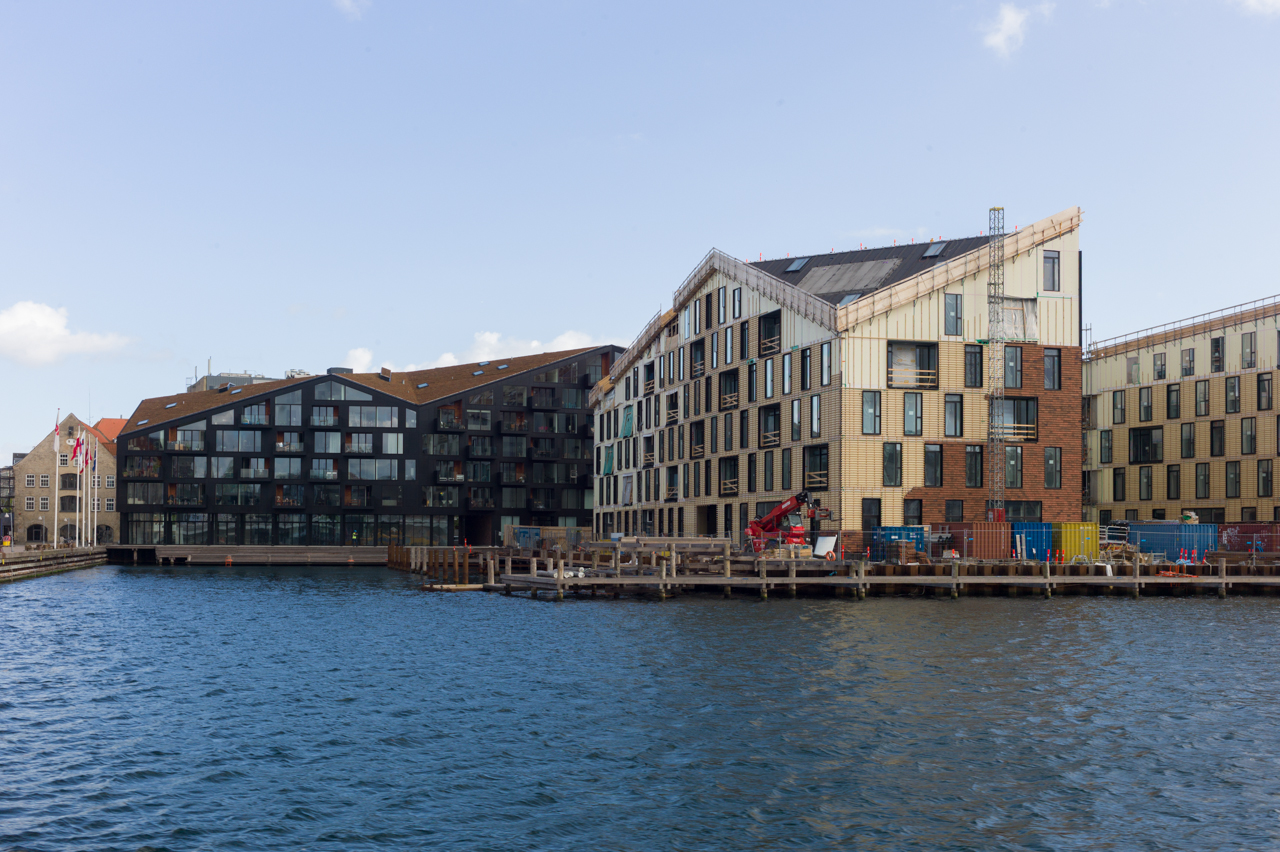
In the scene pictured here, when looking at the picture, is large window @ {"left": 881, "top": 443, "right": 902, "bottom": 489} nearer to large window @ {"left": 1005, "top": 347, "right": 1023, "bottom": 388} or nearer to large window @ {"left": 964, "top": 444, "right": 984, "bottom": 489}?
large window @ {"left": 964, "top": 444, "right": 984, "bottom": 489}

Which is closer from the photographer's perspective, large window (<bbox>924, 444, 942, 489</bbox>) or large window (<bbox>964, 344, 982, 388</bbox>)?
large window (<bbox>924, 444, 942, 489</bbox>)

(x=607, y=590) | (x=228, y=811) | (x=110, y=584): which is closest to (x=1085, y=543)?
(x=607, y=590)

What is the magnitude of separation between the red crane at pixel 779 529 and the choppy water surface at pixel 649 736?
68.3ft

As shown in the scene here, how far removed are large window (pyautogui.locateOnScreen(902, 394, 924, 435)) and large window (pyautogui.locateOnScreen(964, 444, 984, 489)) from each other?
343 centimetres

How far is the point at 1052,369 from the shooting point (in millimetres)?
77375

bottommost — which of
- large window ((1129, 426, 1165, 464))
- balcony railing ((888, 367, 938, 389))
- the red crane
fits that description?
the red crane

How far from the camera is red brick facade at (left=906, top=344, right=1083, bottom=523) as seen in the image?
75.1 metres

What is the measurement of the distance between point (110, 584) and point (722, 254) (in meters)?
50.6

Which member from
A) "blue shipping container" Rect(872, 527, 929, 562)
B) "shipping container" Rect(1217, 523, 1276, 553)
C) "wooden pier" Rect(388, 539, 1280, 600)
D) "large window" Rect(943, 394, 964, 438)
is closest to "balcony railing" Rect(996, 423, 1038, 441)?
"large window" Rect(943, 394, 964, 438)

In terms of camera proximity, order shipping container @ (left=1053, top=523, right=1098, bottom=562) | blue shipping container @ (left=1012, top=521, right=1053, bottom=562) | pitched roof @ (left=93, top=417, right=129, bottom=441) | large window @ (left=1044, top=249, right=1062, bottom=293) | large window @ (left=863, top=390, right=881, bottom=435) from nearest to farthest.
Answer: shipping container @ (left=1053, top=523, right=1098, bottom=562) → blue shipping container @ (left=1012, top=521, right=1053, bottom=562) → large window @ (left=863, top=390, right=881, bottom=435) → large window @ (left=1044, top=249, right=1062, bottom=293) → pitched roof @ (left=93, top=417, right=129, bottom=441)

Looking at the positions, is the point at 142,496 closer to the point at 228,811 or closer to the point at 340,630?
the point at 340,630

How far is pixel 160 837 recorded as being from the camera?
18.7 metres

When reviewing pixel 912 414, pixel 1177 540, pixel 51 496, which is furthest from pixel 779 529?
pixel 51 496

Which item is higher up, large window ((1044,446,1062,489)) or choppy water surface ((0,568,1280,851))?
large window ((1044,446,1062,489))
